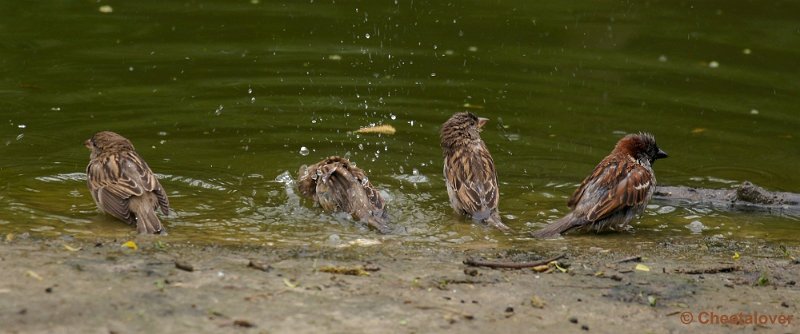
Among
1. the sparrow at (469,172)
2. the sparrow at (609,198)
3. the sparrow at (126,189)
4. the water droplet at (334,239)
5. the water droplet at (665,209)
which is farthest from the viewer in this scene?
the water droplet at (665,209)

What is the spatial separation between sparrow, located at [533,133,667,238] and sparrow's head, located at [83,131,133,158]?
11.6 feet

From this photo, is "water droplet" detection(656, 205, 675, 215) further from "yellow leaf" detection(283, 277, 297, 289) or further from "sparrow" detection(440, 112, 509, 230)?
"yellow leaf" detection(283, 277, 297, 289)

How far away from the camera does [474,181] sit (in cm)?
1037

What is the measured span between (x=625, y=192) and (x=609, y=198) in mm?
168

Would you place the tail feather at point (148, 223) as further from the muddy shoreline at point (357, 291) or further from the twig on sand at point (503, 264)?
the twig on sand at point (503, 264)

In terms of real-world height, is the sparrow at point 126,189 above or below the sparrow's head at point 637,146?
below

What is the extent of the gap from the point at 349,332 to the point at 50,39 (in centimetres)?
1083

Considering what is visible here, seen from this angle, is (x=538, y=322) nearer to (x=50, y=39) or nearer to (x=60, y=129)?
(x=60, y=129)

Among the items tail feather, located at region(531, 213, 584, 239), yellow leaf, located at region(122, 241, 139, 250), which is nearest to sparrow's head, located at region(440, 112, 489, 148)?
tail feather, located at region(531, 213, 584, 239)

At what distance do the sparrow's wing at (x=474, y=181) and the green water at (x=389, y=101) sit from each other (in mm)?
218

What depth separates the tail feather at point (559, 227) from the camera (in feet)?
31.2

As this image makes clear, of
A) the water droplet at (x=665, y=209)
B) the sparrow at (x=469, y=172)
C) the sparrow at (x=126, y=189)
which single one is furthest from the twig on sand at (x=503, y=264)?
the water droplet at (x=665, y=209)

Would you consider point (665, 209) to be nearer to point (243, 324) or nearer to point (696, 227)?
point (696, 227)

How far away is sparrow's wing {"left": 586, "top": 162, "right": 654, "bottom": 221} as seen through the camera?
9.75 m
